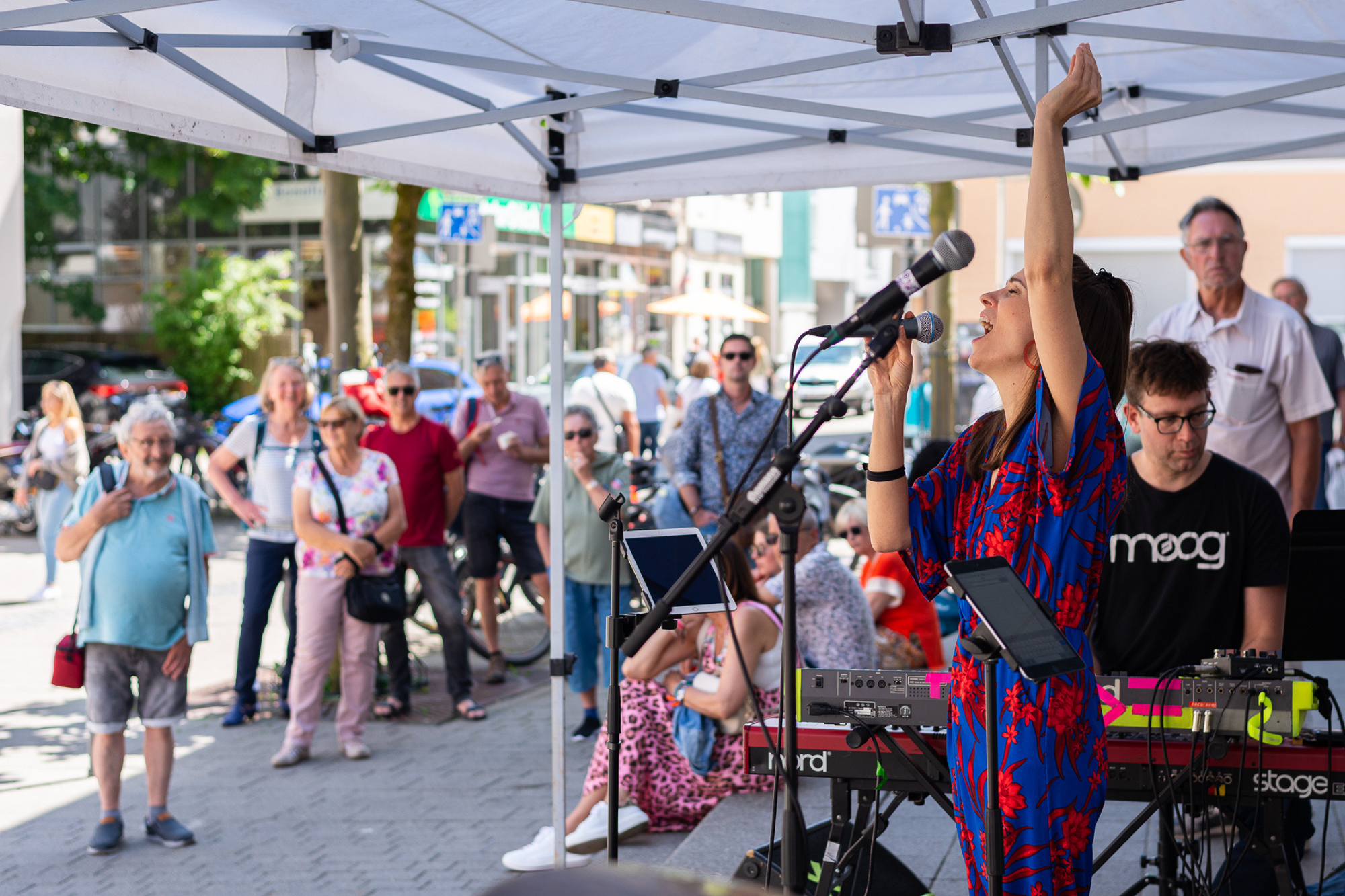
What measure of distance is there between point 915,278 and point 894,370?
255 mm

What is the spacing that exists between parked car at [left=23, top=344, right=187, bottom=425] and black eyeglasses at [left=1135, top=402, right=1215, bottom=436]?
1623cm

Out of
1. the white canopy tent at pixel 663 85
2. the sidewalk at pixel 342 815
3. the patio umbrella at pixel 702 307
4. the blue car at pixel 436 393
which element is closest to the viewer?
the white canopy tent at pixel 663 85

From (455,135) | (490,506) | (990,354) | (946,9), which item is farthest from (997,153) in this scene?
(490,506)

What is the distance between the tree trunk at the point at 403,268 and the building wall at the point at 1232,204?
19.0 meters

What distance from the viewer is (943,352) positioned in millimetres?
15391

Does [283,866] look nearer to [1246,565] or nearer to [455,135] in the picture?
[455,135]

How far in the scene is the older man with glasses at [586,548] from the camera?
728 cm

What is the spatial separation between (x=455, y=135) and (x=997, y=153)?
1969mm

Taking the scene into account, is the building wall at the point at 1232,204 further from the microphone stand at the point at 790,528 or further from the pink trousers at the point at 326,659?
the microphone stand at the point at 790,528

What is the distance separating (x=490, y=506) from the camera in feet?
28.0

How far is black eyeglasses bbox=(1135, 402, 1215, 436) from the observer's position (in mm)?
3639

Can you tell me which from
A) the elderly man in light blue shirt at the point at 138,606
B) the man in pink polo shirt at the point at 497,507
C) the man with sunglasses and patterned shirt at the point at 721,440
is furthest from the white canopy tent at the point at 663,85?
the man in pink polo shirt at the point at 497,507

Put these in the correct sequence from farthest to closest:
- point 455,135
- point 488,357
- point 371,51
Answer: point 488,357
point 455,135
point 371,51

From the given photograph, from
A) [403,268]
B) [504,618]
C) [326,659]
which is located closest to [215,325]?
[403,268]
